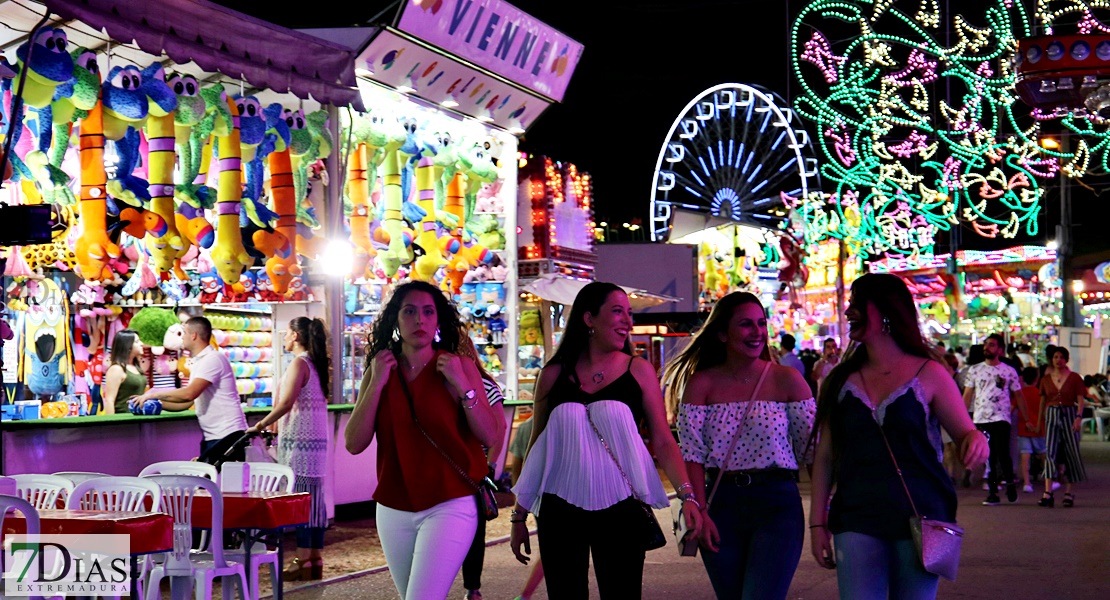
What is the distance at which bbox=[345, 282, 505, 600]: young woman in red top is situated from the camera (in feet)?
15.7

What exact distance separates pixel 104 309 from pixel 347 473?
3418 millimetres

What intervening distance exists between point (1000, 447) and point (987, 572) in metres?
5.56

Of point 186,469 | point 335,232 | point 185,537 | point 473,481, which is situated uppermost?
point 335,232

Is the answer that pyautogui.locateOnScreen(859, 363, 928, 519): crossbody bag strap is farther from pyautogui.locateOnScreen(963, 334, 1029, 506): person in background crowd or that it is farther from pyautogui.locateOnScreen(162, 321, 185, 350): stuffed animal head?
pyautogui.locateOnScreen(963, 334, 1029, 506): person in background crowd

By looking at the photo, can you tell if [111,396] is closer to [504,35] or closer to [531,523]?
[531,523]

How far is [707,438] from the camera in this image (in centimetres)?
515

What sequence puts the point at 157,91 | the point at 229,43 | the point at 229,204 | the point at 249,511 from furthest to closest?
the point at 229,204
the point at 229,43
the point at 157,91
the point at 249,511

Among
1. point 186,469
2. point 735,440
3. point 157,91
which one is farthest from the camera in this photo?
point 157,91

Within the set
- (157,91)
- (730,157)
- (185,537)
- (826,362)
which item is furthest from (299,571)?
(730,157)

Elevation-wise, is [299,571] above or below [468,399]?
below

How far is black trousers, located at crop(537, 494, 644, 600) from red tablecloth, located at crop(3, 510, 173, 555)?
1520mm

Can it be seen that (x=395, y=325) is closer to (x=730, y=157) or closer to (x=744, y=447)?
(x=744, y=447)

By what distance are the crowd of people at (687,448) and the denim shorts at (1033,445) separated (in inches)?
420

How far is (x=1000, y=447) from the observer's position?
1438 centimetres
